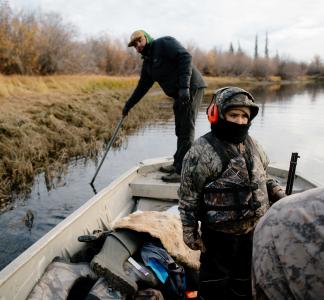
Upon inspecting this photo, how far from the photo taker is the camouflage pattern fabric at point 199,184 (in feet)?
7.80

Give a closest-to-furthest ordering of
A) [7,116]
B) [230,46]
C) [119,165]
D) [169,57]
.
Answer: [169,57], [119,165], [7,116], [230,46]

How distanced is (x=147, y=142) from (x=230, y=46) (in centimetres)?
10460

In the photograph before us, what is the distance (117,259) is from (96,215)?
51.7 inches

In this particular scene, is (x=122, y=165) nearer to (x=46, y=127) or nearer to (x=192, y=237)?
(x=46, y=127)

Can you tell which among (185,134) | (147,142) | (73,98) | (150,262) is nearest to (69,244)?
(150,262)

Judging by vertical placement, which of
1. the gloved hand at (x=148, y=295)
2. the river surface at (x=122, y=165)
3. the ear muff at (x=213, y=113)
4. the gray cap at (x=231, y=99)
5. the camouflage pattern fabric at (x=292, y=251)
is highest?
the gray cap at (x=231, y=99)

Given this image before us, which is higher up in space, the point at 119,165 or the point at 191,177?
the point at 191,177

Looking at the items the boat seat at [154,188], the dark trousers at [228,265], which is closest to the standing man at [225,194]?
the dark trousers at [228,265]

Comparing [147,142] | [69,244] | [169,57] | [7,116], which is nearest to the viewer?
[69,244]

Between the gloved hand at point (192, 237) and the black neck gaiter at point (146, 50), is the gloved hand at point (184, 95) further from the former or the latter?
the gloved hand at point (192, 237)

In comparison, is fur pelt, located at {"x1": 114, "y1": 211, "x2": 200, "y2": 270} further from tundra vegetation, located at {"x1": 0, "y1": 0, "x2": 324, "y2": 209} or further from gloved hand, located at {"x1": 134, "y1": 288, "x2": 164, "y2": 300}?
tundra vegetation, located at {"x1": 0, "y1": 0, "x2": 324, "y2": 209}

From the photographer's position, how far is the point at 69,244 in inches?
132

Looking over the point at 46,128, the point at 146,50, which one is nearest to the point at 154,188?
the point at 146,50

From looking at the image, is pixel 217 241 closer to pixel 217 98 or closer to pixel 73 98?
pixel 217 98
